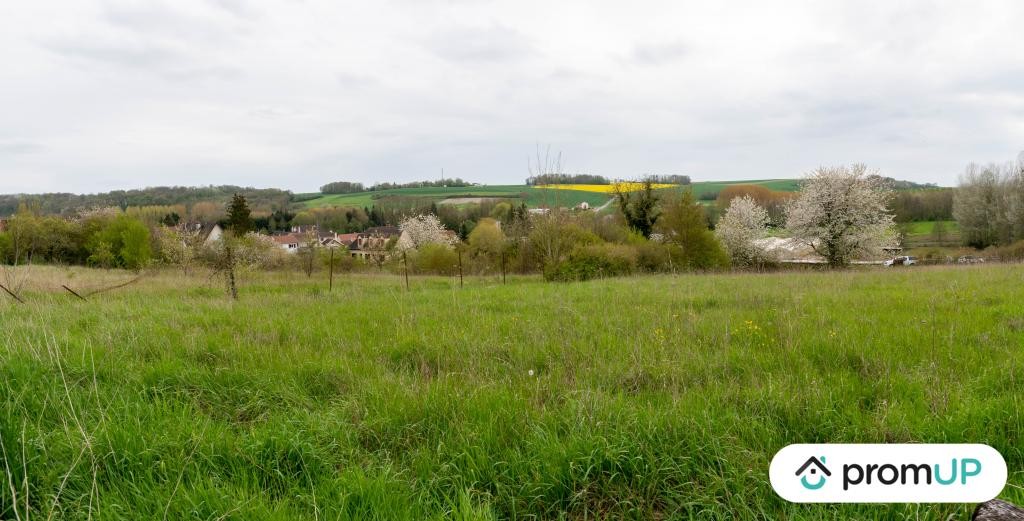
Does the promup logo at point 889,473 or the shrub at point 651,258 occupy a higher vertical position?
the promup logo at point 889,473

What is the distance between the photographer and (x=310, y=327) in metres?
6.61

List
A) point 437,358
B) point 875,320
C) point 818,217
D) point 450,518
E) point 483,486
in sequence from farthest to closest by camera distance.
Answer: point 818,217
point 875,320
point 437,358
point 483,486
point 450,518

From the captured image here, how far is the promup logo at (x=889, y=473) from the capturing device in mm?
2172

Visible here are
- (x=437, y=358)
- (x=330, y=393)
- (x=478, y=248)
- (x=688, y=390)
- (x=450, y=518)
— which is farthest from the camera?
(x=478, y=248)

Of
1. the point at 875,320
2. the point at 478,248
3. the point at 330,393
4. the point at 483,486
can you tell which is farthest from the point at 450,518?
the point at 478,248

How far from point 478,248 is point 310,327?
36162mm

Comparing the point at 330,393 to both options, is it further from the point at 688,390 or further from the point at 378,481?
the point at 688,390

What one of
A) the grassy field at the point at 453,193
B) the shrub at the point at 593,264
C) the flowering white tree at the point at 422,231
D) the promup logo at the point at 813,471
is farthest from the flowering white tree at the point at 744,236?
the promup logo at the point at 813,471

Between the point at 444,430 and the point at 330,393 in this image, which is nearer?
the point at 444,430

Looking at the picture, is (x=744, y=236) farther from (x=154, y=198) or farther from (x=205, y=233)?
(x=154, y=198)

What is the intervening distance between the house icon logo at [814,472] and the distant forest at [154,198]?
5900 cm

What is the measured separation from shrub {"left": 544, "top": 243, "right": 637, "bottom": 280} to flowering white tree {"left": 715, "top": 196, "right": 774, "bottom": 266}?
850 inches

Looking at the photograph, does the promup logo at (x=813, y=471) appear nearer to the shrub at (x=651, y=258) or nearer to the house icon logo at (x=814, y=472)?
the house icon logo at (x=814, y=472)

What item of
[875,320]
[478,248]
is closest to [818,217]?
[478,248]
